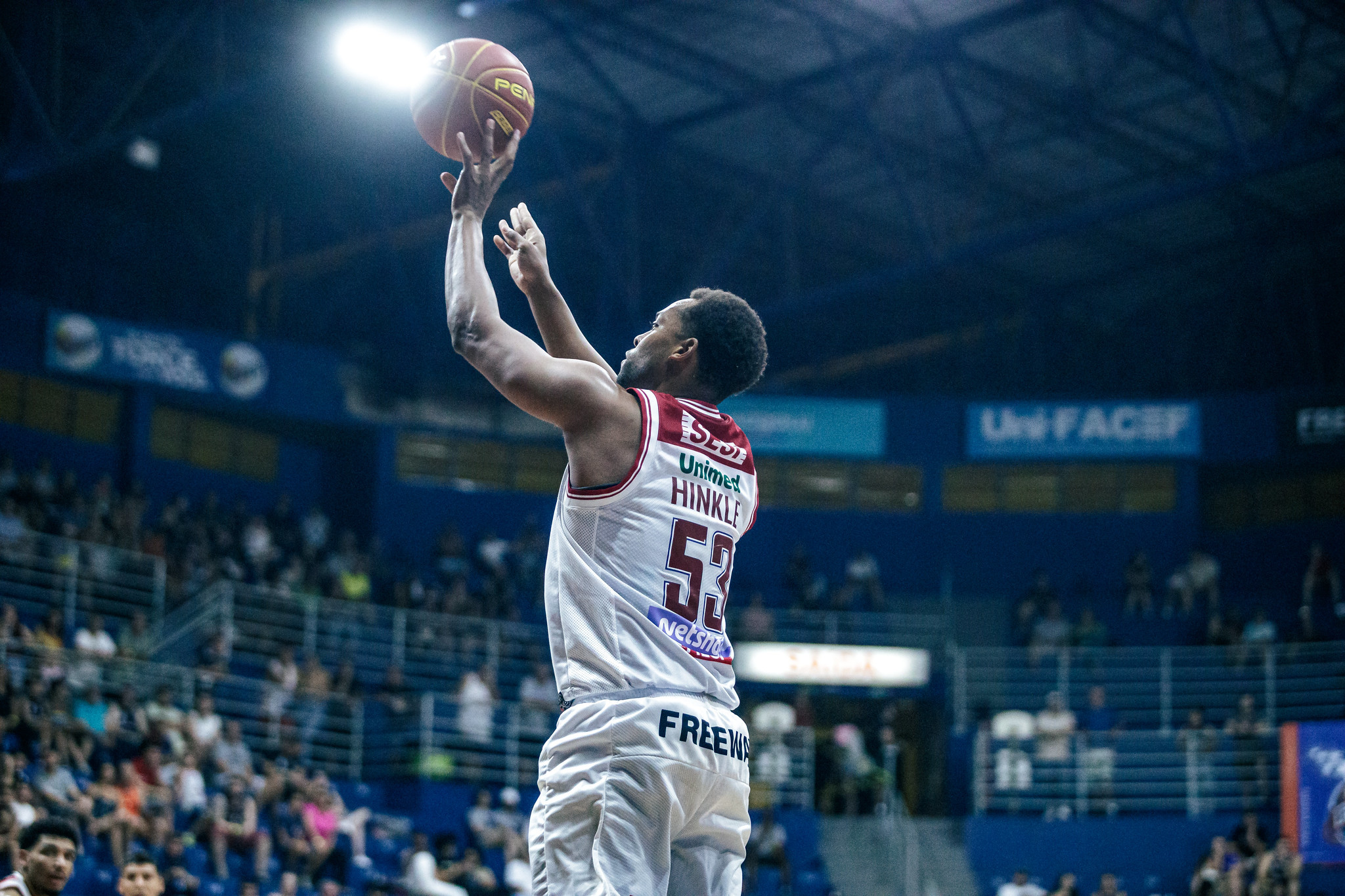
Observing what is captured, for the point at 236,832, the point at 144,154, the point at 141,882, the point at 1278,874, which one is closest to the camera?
the point at 141,882

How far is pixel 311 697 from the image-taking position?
64.7 ft

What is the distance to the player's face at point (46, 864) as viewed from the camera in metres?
5.84

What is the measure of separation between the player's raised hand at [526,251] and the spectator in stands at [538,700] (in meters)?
17.3

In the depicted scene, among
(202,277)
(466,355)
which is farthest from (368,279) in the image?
(466,355)

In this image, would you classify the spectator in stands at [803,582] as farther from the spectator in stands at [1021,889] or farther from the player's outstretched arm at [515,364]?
the player's outstretched arm at [515,364]

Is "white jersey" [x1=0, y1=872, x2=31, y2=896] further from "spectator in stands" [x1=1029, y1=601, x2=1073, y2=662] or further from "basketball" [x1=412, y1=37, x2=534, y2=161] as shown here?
"spectator in stands" [x1=1029, y1=601, x2=1073, y2=662]

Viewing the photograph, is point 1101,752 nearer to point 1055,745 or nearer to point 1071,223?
point 1055,745

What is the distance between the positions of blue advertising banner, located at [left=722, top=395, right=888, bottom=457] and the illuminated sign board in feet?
16.8

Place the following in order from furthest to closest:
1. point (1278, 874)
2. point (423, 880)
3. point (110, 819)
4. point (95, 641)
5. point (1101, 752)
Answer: point (1101, 752), point (1278, 874), point (95, 641), point (423, 880), point (110, 819)

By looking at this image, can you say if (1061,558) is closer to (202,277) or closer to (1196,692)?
(1196,692)

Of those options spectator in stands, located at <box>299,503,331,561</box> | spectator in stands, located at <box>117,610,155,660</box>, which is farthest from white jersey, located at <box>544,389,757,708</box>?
spectator in stands, located at <box>299,503,331,561</box>

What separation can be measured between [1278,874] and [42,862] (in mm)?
16557

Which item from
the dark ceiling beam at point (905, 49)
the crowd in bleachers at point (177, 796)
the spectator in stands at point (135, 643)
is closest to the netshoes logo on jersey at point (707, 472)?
the crowd in bleachers at point (177, 796)

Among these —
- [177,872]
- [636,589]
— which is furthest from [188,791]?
[636,589]
